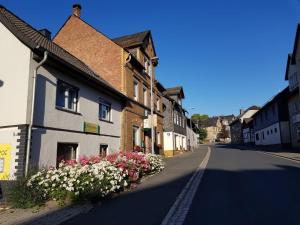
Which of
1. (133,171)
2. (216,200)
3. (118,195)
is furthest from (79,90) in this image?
(216,200)

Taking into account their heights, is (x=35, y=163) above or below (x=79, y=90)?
below

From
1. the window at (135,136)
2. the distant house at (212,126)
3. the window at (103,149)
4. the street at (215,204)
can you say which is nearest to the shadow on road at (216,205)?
the street at (215,204)

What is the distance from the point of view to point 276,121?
38438 millimetres

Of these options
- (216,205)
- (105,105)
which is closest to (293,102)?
(105,105)

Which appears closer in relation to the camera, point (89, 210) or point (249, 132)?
point (89, 210)

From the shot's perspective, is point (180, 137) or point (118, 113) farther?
point (180, 137)

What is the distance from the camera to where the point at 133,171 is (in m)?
11.1

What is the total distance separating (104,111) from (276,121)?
95.5 ft

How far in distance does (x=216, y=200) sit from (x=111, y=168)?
3.43m

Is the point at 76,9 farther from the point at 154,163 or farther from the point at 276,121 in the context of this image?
the point at 276,121

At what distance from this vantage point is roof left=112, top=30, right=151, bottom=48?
22875 mm

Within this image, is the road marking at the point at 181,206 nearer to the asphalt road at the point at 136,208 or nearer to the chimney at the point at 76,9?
the asphalt road at the point at 136,208

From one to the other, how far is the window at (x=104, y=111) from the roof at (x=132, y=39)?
7.42 metres

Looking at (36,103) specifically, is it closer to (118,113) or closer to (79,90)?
(79,90)
